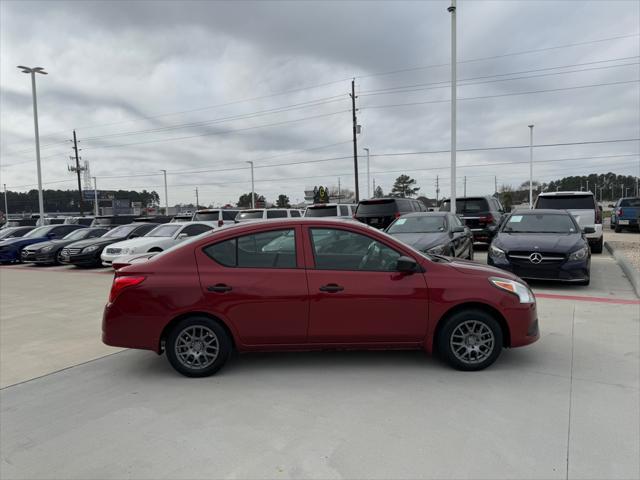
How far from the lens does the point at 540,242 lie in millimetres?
8492

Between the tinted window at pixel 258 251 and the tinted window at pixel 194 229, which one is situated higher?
the tinted window at pixel 258 251

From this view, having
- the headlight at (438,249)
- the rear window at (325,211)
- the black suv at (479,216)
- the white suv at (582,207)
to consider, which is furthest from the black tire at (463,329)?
the rear window at (325,211)

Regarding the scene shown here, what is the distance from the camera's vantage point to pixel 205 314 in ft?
14.3

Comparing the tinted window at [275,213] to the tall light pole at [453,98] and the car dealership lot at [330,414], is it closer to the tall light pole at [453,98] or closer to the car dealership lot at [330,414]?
the tall light pole at [453,98]

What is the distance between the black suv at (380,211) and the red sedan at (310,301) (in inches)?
377

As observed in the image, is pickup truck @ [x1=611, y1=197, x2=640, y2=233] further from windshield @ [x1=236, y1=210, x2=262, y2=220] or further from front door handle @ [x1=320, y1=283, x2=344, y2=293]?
Answer: front door handle @ [x1=320, y1=283, x2=344, y2=293]

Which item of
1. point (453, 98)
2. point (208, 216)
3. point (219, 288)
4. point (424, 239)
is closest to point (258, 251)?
point (219, 288)

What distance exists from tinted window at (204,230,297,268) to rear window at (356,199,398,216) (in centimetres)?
991

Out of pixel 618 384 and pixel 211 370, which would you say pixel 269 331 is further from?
pixel 618 384

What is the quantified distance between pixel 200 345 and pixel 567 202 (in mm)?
13689

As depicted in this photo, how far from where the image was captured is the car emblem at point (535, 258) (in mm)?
8203

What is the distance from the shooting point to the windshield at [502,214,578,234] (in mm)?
9328

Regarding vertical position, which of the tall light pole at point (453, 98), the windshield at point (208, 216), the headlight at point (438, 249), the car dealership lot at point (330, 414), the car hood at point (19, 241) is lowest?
the car dealership lot at point (330, 414)

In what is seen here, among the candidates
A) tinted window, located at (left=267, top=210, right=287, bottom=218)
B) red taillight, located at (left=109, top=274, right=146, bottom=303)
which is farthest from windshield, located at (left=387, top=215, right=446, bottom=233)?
tinted window, located at (left=267, top=210, right=287, bottom=218)
